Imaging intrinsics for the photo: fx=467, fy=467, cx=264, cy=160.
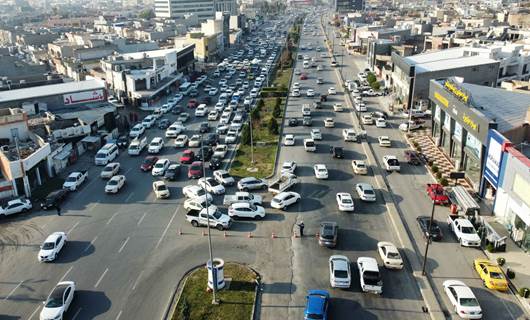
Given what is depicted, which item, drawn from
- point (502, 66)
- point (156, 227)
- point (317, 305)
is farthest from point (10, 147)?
point (502, 66)

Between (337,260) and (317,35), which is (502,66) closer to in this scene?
(337,260)

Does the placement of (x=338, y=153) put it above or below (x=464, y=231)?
below

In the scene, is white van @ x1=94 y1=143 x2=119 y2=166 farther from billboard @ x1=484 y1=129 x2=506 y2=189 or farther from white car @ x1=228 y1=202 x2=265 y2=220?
billboard @ x1=484 y1=129 x2=506 y2=189

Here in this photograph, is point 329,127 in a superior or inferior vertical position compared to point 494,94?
inferior

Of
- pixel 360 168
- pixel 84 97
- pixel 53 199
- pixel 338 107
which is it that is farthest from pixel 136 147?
pixel 338 107

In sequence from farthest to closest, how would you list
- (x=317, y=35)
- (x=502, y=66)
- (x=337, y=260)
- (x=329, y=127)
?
(x=317, y=35) → (x=502, y=66) → (x=329, y=127) → (x=337, y=260)

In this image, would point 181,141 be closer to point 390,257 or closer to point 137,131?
point 137,131

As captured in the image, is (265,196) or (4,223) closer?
(4,223)
